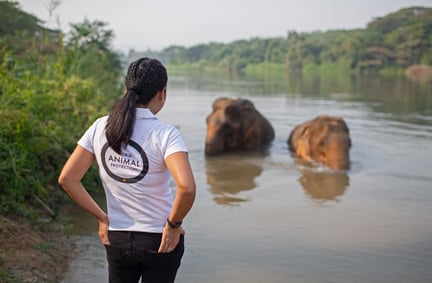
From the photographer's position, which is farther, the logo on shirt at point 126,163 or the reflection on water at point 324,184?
the reflection on water at point 324,184

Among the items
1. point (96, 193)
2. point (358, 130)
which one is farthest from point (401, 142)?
point (96, 193)

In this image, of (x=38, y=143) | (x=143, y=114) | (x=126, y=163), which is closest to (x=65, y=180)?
(x=126, y=163)

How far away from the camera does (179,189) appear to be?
247 cm

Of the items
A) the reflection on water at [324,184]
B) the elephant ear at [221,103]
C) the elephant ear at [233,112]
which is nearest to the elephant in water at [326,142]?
the reflection on water at [324,184]

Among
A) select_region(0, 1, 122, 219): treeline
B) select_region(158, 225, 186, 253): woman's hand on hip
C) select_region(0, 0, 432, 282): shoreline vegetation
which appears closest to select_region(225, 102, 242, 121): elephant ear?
Result: select_region(0, 0, 432, 282): shoreline vegetation

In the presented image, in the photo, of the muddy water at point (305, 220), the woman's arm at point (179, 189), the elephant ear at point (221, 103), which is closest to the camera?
the woman's arm at point (179, 189)

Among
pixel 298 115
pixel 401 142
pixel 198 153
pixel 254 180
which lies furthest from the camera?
pixel 298 115

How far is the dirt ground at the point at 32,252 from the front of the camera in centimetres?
397

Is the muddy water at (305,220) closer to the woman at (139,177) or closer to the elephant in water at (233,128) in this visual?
the elephant in water at (233,128)

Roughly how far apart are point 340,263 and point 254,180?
138 inches

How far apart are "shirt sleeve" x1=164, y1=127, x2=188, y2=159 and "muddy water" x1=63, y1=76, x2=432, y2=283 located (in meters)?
2.14

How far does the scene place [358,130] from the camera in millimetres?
13375

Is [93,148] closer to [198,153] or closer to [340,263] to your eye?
[340,263]

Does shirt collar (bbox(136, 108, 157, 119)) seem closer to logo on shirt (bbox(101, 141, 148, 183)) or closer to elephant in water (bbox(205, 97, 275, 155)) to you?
logo on shirt (bbox(101, 141, 148, 183))
